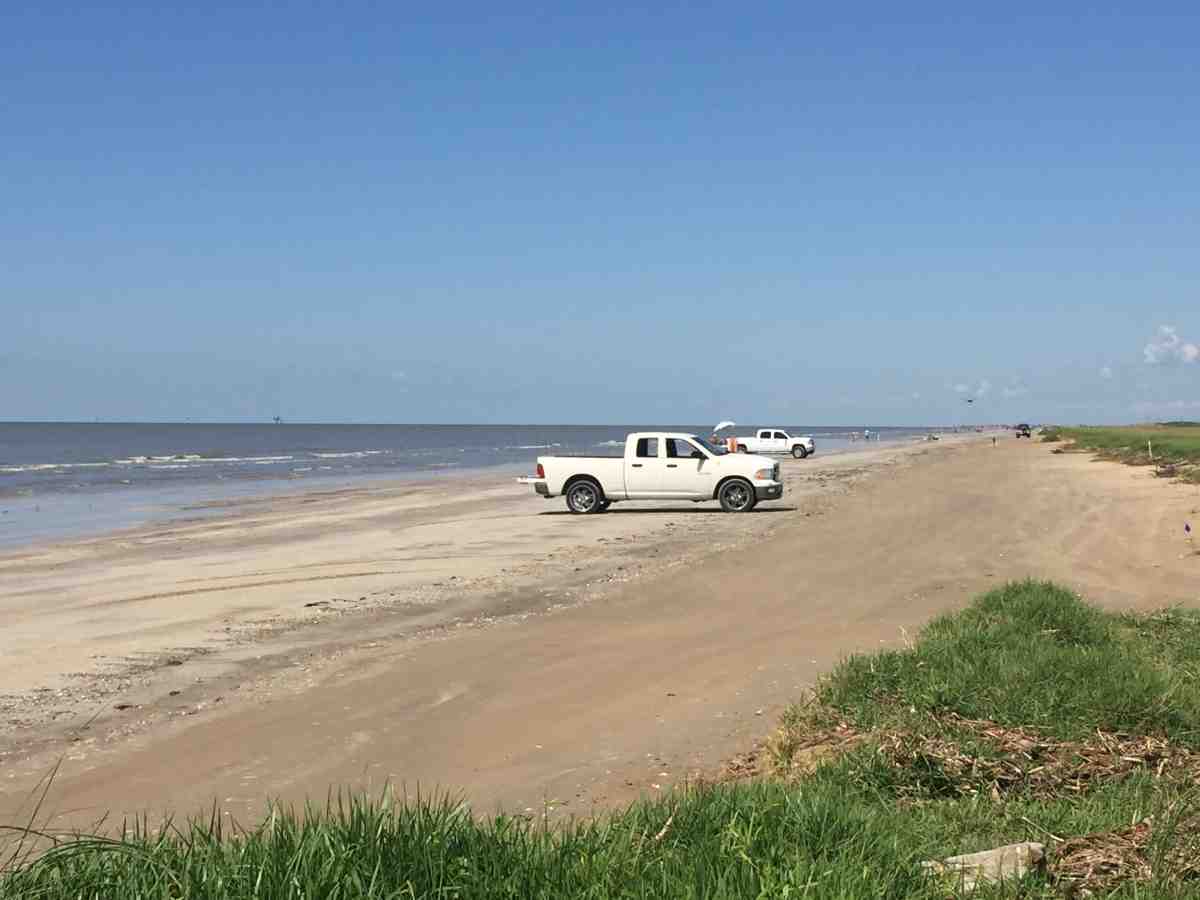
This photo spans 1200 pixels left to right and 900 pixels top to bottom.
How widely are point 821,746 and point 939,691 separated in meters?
0.85

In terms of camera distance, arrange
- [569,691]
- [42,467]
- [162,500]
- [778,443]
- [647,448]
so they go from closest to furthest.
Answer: [569,691] < [647,448] < [162,500] < [42,467] < [778,443]

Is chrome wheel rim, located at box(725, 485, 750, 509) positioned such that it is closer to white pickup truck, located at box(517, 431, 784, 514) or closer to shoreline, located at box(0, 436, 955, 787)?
white pickup truck, located at box(517, 431, 784, 514)

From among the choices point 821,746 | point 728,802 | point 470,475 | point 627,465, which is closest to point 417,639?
point 821,746

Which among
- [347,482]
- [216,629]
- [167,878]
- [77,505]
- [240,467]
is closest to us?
[167,878]

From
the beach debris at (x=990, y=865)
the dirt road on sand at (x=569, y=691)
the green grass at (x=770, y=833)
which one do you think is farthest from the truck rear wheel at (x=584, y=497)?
the beach debris at (x=990, y=865)

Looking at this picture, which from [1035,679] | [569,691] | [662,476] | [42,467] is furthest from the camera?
[42,467]

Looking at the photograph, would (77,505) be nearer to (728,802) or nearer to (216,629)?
(216,629)

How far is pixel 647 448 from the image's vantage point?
2825 cm

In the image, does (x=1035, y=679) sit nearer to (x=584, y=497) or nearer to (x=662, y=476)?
(x=662, y=476)

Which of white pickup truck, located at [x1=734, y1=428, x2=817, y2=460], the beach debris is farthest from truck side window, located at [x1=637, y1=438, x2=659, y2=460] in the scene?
white pickup truck, located at [x1=734, y1=428, x2=817, y2=460]

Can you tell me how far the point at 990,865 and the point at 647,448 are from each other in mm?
24392

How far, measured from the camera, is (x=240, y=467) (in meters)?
63.7

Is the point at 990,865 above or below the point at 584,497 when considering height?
above

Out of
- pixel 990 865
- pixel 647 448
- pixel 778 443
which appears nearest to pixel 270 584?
pixel 990 865
